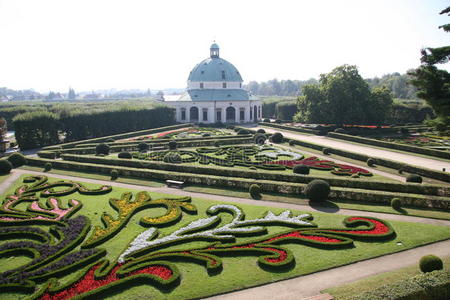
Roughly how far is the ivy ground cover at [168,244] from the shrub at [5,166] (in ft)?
35.5

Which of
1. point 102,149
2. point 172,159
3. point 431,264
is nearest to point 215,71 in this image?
point 102,149

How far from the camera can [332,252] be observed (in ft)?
53.2

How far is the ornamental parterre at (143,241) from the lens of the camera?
45.8ft

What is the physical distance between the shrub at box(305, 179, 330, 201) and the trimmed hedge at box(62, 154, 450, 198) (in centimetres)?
335

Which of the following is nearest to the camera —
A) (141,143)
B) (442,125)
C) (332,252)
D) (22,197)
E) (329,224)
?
(332,252)

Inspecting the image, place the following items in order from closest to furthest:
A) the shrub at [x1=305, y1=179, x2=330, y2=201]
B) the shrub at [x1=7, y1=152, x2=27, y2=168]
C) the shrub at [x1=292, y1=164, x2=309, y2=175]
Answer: the shrub at [x1=305, y1=179, x2=330, y2=201] → the shrub at [x1=292, y1=164, x2=309, y2=175] → the shrub at [x1=7, y1=152, x2=27, y2=168]

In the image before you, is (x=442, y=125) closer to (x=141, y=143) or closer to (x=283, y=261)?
(x=283, y=261)

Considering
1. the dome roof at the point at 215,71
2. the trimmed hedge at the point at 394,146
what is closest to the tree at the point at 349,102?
the trimmed hedge at the point at 394,146

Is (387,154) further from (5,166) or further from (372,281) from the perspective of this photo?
(5,166)

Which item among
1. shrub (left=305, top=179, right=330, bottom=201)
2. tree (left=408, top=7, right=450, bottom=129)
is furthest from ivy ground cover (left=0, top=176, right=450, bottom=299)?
tree (left=408, top=7, right=450, bottom=129)

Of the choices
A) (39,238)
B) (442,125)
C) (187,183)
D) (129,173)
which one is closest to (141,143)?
(129,173)

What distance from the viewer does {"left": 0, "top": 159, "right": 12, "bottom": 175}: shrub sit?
3222cm

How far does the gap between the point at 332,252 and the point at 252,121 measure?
67.6 m

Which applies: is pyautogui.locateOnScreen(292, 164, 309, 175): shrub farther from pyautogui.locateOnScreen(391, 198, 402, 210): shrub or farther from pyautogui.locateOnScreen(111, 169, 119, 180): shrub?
pyautogui.locateOnScreen(111, 169, 119, 180): shrub
